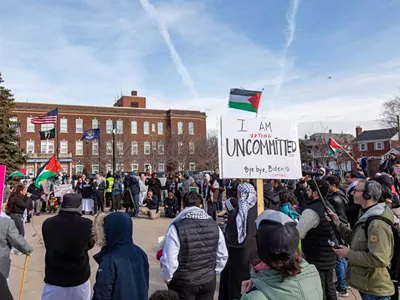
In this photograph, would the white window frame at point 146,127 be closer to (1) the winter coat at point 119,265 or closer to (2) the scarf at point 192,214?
(2) the scarf at point 192,214

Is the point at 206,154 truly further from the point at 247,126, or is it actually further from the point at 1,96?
the point at 247,126

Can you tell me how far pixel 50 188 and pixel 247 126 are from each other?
51.9 ft

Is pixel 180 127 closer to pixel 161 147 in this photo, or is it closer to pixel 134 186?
pixel 161 147

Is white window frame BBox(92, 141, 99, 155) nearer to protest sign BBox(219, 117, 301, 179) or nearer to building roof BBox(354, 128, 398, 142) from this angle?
building roof BBox(354, 128, 398, 142)

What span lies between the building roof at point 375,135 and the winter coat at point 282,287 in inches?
2539

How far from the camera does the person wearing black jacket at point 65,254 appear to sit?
11.8 feet

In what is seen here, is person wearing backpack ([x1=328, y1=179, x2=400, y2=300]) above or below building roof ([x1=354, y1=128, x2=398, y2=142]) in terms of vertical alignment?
below

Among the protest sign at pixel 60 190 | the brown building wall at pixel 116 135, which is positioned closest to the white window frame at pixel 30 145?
the brown building wall at pixel 116 135

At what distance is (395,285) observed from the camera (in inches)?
129

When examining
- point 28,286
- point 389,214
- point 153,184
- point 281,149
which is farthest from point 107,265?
point 153,184

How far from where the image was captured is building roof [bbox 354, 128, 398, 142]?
6075 centimetres

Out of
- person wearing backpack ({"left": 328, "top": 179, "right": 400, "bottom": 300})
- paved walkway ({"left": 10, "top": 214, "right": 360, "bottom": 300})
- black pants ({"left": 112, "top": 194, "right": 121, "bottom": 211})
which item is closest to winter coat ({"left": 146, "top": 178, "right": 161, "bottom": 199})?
black pants ({"left": 112, "top": 194, "right": 121, "bottom": 211})

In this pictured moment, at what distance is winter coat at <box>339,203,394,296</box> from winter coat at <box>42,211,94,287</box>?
8.82 feet

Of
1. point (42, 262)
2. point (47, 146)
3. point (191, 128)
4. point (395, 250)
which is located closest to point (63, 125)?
point (47, 146)
